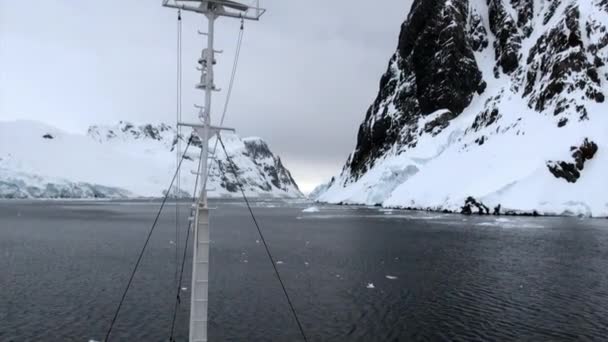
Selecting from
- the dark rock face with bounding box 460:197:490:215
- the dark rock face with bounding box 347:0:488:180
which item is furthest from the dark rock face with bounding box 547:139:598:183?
the dark rock face with bounding box 347:0:488:180

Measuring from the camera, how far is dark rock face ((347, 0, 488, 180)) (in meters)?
156

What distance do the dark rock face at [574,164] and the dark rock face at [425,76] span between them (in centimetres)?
5832

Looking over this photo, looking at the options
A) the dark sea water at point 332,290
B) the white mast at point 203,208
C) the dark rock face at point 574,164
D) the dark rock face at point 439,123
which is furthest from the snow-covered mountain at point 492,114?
the white mast at point 203,208

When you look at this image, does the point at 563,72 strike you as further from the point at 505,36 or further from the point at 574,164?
the point at 505,36

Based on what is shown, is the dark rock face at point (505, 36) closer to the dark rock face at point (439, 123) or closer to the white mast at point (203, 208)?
the dark rock face at point (439, 123)

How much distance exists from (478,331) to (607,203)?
79000mm

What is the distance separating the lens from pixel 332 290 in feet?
92.5

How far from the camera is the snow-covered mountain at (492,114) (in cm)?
9219

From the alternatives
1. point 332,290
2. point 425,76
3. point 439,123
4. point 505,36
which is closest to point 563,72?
point 439,123

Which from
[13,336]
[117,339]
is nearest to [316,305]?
[117,339]

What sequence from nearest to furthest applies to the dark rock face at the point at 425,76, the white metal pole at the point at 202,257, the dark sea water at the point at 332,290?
the white metal pole at the point at 202,257, the dark sea water at the point at 332,290, the dark rock face at the point at 425,76

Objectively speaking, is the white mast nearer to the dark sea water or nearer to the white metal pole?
the white metal pole

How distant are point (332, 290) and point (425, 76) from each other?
494 ft

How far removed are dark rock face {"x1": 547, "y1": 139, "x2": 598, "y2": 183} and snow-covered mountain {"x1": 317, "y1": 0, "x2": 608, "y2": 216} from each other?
21cm
